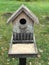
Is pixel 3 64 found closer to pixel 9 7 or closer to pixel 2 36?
pixel 2 36

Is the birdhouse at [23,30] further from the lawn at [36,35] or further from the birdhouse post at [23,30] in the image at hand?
the lawn at [36,35]

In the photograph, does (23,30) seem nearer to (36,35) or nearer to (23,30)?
(23,30)

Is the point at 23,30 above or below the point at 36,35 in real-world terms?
above

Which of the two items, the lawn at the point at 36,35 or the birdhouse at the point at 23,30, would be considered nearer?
the birdhouse at the point at 23,30

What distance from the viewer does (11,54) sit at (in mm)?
5445

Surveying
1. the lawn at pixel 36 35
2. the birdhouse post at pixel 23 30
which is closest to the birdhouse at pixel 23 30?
the birdhouse post at pixel 23 30

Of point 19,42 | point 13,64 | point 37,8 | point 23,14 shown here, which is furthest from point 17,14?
point 37,8

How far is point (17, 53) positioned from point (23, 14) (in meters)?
1.01

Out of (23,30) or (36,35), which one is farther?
(36,35)

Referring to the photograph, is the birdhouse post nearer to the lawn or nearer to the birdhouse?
the birdhouse

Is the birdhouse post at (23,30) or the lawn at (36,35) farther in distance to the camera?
the lawn at (36,35)

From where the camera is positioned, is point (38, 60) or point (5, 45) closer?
point (38, 60)

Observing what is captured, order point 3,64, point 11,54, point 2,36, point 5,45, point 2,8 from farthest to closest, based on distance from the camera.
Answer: point 2,8
point 2,36
point 5,45
point 3,64
point 11,54

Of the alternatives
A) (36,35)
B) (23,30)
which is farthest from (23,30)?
(36,35)
